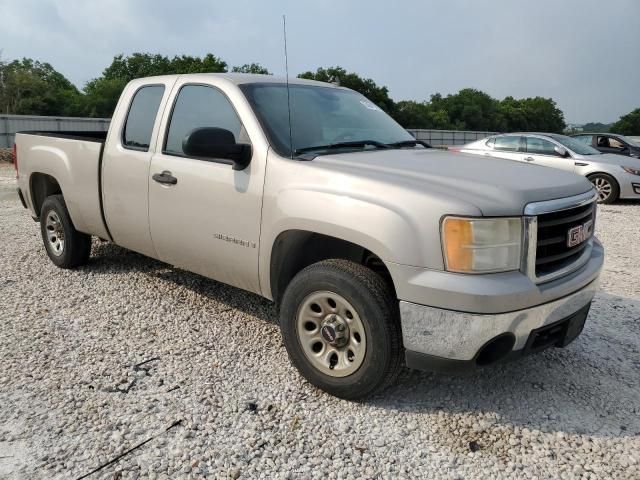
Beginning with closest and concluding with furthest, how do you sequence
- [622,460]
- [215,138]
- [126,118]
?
[622,460]
[215,138]
[126,118]

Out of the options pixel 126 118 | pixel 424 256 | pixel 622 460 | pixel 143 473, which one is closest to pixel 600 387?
pixel 622 460

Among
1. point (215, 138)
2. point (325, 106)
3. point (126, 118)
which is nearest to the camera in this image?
point (215, 138)

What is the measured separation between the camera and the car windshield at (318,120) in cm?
365

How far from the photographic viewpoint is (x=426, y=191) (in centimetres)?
282

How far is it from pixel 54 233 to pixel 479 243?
4.62 m

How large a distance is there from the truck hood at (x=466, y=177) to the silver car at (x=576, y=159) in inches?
308

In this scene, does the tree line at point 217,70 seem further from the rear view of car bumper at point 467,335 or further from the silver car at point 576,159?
the rear view of car bumper at point 467,335

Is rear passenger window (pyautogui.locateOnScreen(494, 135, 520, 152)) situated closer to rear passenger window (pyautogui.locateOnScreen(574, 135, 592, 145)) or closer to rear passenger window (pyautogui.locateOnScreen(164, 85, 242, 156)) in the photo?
rear passenger window (pyautogui.locateOnScreen(574, 135, 592, 145))

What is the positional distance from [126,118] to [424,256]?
10.2 feet

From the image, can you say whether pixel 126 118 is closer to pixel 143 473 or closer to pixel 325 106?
pixel 325 106

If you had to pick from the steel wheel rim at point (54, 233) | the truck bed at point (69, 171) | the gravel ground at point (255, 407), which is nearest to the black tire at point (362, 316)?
the gravel ground at point (255, 407)

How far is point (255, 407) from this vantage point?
3162mm

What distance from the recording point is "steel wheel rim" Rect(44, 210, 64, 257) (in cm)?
565

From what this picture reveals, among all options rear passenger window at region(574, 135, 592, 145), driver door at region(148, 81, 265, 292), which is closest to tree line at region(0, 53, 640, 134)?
rear passenger window at region(574, 135, 592, 145)
